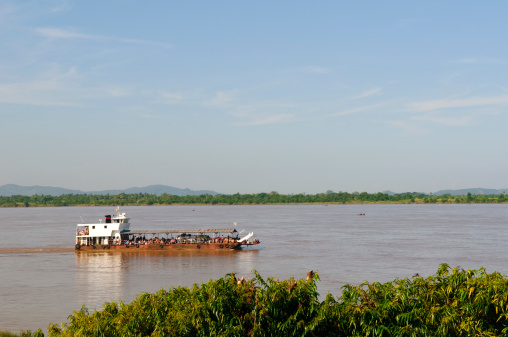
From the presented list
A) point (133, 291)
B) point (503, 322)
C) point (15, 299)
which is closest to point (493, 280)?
point (503, 322)

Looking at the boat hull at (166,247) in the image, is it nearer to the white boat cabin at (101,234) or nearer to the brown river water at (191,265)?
the white boat cabin at (101,234)

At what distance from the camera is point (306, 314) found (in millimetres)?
18062

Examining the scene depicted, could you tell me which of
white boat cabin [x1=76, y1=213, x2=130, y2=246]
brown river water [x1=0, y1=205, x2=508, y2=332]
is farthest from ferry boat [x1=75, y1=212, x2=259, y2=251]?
brown river water [x1=0, y1=205, x2=508, y2=332]

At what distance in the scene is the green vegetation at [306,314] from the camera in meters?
17.2

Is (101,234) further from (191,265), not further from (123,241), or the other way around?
(191,265)

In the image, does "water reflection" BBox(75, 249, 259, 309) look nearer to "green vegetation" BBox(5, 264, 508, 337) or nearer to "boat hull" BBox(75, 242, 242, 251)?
"boat hull" BBox(75, 242, 242, 251)

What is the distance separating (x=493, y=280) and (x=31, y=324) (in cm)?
3063

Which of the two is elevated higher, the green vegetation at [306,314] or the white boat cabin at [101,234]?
the green vegetation at [306,314]

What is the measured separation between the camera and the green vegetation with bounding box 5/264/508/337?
17.2 meters

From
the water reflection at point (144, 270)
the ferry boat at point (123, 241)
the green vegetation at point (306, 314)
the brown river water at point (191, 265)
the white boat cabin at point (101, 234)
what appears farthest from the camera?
the white boat cabin at point (101, 234)

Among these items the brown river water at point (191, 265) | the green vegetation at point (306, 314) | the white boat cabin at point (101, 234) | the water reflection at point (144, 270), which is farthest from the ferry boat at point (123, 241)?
the green vegetation at point (306, 314)

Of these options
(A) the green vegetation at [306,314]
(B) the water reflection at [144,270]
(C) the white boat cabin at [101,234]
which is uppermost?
(A) the green vegetation at [306,314]

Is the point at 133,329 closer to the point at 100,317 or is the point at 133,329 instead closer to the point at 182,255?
the point at 100,317

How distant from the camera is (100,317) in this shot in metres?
19.0
